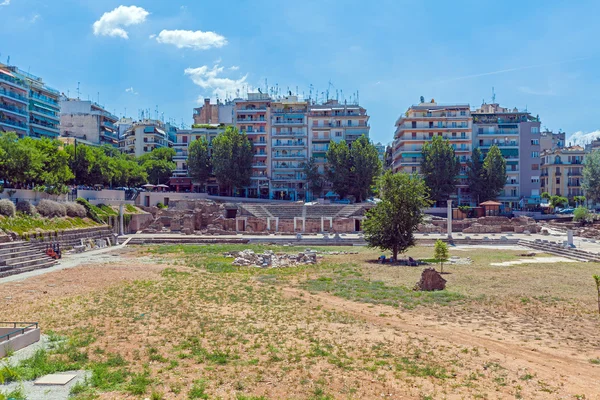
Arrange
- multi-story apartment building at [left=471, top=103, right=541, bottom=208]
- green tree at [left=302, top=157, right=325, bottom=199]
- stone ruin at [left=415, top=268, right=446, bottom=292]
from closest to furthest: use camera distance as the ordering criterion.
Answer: stone ruin at [left=415, top=268, right=446, bottom=292] → green tree at [left=302, top=157, right=325, bottom=199] → multi-story apartment building at [left=471, top=103, right=541, bottom=208]

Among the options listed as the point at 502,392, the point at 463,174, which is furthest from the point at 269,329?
the point at 463,174

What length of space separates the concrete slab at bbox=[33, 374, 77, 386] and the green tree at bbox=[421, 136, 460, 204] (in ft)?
243

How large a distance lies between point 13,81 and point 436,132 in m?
74.6

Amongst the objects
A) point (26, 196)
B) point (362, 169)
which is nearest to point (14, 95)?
point (26, 196)

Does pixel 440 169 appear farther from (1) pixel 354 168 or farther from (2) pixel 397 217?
(2) pixel 397 217

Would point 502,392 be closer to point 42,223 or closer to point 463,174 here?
point 42,223

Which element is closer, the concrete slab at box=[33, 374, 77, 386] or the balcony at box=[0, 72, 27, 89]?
the concrete slab at box=[33, 374, 77, 386]

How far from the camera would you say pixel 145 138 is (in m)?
115

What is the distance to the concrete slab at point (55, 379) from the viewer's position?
34.5 feet

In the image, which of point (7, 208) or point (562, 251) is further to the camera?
point (562, 251)

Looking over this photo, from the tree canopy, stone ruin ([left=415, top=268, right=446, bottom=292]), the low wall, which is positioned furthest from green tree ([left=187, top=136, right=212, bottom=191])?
stone ruin ([left=415, top=268, right=446, bottom=292])

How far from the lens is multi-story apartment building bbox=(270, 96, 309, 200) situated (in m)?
91.9

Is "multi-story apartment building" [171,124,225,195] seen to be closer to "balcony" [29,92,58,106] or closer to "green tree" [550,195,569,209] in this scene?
"balcony" [29,92,58,106]

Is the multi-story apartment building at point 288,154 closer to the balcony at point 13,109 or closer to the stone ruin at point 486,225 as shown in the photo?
the stone ruin at point 486,225
